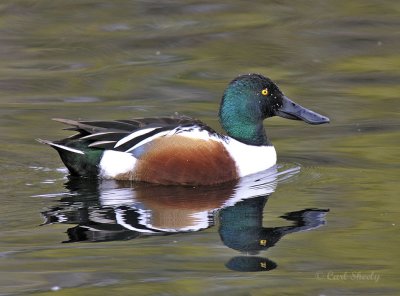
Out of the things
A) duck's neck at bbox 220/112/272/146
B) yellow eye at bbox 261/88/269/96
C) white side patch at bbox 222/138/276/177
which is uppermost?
yellow eye at bbox 261/88/269/96

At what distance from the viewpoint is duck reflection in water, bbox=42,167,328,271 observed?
721 centimetres

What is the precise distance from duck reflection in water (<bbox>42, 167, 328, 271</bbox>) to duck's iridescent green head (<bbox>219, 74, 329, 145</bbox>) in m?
0.38

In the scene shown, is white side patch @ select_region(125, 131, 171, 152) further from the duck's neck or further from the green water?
the duck's neck

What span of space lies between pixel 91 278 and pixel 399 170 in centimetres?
323

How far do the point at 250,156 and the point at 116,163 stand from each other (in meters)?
1.03

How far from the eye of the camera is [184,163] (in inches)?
344

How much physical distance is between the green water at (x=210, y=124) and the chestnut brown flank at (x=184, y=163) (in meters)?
0.16

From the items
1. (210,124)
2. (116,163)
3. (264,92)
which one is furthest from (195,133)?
(210,124)

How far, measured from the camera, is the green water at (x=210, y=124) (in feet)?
Answer: 21.4

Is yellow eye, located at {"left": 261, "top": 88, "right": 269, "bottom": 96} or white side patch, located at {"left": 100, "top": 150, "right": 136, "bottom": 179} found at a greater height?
yellow eye, located at {"left": 261, "top": 88, "right": 269, "bottom": 96}

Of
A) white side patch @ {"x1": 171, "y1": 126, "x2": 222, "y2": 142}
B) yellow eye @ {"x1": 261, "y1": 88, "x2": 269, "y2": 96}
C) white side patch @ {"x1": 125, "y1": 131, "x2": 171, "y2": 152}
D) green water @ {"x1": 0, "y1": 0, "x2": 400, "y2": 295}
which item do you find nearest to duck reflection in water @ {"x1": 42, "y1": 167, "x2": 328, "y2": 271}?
green water @ {"x1": 0, "y1": 0, "x2": 400, "y2": 295}

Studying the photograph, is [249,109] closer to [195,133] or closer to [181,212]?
[195,133]

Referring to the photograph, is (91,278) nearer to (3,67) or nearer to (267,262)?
(267,262)

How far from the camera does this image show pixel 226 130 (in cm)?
932
